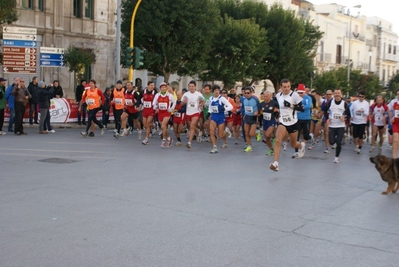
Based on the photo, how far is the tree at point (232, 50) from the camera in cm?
3844

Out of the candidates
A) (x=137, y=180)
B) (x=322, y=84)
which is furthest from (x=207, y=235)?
(x=322, y=84)

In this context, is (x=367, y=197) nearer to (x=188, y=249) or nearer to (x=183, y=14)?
(x=188, y=249)

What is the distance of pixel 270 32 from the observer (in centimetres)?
4347

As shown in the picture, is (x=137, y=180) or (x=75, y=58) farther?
(x=75, y=58)

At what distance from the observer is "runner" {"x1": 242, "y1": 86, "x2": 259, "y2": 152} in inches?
647

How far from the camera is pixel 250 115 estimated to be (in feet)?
54.1

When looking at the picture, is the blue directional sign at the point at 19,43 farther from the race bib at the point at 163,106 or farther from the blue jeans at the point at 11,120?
the race bib at the point at 163,106

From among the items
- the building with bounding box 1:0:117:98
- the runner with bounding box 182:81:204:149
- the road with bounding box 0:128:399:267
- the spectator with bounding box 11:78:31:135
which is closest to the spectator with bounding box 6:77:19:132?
the spectator with bounding box 11:78:31:135

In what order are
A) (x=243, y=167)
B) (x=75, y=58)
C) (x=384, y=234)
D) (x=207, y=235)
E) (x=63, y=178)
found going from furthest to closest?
1. (x=75, y=58)
2. (x=243, y=167)
3. (x=63, y=178)
4. (x=384, y=234)
5. (x=207, y=235)

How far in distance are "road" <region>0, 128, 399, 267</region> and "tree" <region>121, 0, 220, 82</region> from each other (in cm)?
1903

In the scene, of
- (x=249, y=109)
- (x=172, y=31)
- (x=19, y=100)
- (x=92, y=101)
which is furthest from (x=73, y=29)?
(x=249, y=109)

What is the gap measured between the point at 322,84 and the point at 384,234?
43681mm

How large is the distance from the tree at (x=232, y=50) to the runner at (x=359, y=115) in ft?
66.8

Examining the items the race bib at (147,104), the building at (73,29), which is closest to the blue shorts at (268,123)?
the race bib at (147,104)
